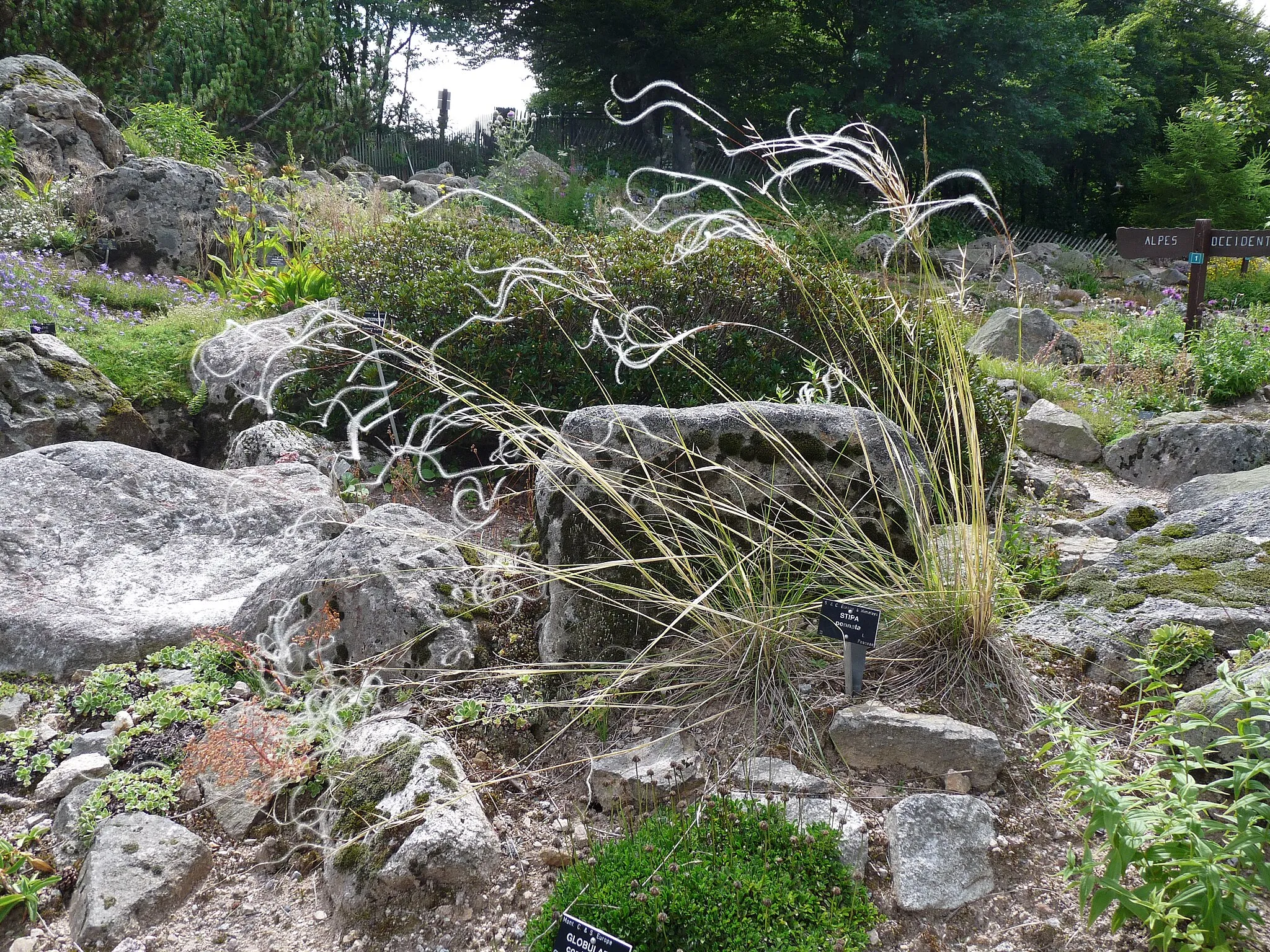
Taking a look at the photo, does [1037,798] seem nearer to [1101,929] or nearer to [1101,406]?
[1101,929]

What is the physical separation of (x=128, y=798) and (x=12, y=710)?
862 millimetres

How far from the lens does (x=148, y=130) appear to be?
46.1 ft

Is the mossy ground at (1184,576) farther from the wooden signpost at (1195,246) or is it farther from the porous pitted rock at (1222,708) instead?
the wooden signpost at (1195,246)

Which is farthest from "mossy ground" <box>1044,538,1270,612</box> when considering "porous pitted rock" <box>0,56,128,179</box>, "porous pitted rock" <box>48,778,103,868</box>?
"porous pitted rock" <box>0,56,128,179</box>

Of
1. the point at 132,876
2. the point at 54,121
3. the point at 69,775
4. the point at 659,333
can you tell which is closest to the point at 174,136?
the point at 54,121

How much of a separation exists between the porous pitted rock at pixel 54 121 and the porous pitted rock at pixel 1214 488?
1274 cm

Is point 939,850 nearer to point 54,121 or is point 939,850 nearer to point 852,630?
point 852,630

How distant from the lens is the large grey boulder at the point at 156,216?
10.2m

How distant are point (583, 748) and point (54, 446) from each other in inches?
123

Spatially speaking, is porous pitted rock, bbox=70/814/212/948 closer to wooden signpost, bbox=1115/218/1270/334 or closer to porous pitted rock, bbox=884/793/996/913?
porous pitted rock, bbox=884/793/996/913

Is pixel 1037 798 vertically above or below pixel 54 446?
below

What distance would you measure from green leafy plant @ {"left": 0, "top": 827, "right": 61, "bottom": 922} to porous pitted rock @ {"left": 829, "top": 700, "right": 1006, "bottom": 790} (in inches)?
89.0

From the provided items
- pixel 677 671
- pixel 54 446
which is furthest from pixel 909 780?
pixel 54 446

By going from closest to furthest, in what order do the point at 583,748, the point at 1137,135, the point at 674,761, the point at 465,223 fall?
1. the point at 674,761
2. the point at 583,748
3. the point at 465,223
4. the point at 1137,135
